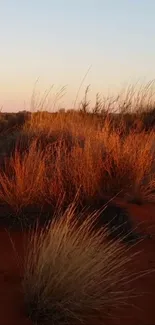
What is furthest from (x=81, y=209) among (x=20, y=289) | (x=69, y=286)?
(x=69, y=286)

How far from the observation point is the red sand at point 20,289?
389cm

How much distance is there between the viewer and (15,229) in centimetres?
617

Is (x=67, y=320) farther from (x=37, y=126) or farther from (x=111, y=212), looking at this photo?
(x=37, y=126)

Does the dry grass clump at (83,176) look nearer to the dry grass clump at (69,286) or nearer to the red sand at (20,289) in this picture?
the red sand at (20,289)

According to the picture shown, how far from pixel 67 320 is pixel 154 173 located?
4.34 m

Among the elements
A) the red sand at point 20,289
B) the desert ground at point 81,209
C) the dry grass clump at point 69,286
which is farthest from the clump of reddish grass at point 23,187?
the dry grass clump at point 69,286

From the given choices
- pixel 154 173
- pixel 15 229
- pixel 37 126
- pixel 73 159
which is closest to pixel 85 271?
pixel 15 229

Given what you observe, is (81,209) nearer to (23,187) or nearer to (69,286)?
(23,187)

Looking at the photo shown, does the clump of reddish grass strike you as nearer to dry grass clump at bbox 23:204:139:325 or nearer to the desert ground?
the desert ground

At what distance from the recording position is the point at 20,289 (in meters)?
4.29

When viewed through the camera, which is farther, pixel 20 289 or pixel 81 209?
pixel 81 209

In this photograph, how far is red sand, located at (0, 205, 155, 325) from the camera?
153 inches

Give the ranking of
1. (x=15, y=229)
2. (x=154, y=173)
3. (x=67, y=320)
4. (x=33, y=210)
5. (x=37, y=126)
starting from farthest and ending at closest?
(x=37, y=126), (x=154, y=173), (x=33, y=210), (x=15, y=229), (x=67, y=320)

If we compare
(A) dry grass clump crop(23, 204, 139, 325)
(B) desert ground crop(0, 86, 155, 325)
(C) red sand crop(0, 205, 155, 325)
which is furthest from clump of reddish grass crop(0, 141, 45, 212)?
(A) dry grass clump crop(23, 204, 139, 325)
